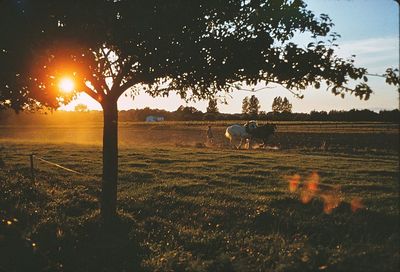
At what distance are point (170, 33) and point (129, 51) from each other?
1.31 meters

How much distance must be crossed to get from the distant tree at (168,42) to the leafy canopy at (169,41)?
2cm

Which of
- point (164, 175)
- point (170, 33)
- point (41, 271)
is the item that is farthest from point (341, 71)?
point (164, 175)

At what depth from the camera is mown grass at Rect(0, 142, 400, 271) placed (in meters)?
8.41

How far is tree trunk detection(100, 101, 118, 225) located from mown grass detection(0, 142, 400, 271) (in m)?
0.52

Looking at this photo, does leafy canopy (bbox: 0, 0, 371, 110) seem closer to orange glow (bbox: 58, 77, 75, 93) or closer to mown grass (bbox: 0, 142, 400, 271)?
orange glow (bbox: 58, 77, 75, 93)

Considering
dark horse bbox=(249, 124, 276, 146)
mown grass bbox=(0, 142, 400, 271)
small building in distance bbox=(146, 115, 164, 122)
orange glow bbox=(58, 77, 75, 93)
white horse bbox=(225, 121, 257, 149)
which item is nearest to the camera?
mown grass bbox=(0, 142, 400, 271)

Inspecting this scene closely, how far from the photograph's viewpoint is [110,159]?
1210cm

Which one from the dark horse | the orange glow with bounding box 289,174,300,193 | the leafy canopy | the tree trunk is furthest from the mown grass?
the dark horse

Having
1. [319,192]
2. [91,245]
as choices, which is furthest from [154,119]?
[91,245]

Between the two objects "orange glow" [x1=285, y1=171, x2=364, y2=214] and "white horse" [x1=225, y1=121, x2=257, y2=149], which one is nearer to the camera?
"orange glow" [x1=285, y1=171, x2=364, y2=214]

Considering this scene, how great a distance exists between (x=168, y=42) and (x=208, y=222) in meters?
5.28

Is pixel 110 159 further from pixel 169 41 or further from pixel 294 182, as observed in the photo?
pixel 294 182

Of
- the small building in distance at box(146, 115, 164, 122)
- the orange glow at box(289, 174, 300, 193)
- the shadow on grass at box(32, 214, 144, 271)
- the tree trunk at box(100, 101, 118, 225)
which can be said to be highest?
the small building in distance at box(146, 115, 164, 122)

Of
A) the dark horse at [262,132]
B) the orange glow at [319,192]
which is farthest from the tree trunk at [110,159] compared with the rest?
the dark horse at [262,132]
